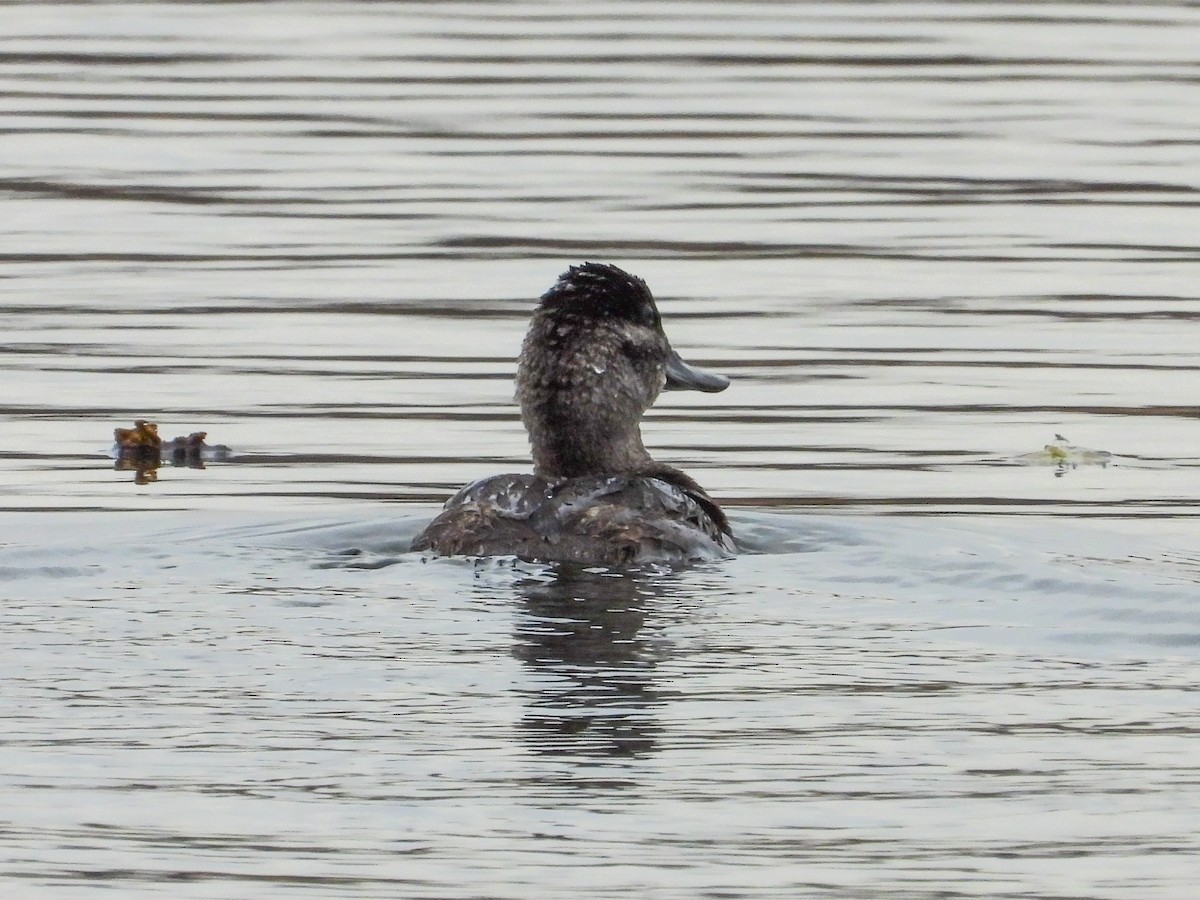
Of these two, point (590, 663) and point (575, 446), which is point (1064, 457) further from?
point (590, 663)

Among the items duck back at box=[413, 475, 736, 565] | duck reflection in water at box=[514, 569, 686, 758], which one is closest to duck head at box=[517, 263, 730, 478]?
duck back at box=[413, 475, 736, 565]

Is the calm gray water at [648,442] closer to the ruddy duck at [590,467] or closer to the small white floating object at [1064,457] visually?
the small white floating object at [1064,457]

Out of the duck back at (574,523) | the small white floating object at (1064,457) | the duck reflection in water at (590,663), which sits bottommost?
the duck reflection in water at (590,663)

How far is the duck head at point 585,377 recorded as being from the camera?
9.91 metres

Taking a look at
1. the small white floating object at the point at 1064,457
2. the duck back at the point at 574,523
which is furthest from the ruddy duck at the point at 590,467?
the small white floating object at the point at 1064,457

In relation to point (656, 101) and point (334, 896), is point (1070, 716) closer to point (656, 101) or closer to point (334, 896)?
point (334, 896)

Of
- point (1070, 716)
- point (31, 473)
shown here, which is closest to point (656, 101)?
point (31, 473)

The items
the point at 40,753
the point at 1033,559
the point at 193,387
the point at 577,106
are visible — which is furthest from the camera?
the point at 577,106

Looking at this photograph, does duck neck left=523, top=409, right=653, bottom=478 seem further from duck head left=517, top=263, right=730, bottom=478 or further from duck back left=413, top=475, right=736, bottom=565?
duck back left=413, top=475, right=736, bottom=565

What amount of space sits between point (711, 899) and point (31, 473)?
626 centimetres

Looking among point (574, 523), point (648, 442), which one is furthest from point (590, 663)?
point (648, 442)

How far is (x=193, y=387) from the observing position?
43.7ft

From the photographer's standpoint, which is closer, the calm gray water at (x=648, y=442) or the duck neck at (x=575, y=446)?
the calm gray water at (x=648, y=442)

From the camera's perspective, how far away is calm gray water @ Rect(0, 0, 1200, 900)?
21.4 ft
